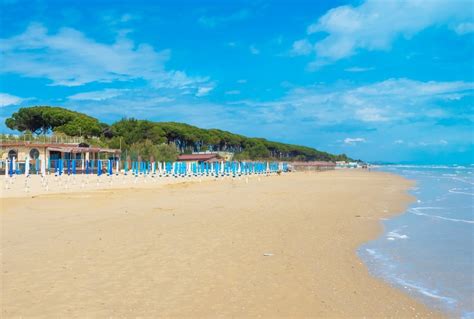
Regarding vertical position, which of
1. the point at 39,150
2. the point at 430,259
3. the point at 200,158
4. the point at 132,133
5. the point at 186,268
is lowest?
the point at 430,259

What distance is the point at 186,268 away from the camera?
Answer: 628 centimetres

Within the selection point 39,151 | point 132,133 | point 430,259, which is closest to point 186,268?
point 430,259

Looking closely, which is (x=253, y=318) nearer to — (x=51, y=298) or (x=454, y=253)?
(x=51, y=298)

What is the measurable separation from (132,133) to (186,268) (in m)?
68.1

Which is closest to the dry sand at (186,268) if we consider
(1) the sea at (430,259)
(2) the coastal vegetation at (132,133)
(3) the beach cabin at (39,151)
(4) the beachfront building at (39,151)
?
(1) the sea at (430,259)

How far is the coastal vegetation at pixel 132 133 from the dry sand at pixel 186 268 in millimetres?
43465

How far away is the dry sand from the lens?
4.70 metres

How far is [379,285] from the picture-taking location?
5840 mm

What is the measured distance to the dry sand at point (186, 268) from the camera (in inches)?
185

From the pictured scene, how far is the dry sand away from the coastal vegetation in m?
43.5

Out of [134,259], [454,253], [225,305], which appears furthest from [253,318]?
[454,253]

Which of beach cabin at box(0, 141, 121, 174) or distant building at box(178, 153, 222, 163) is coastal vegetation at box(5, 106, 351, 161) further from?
beach cabin at box(0, 141, 121, 174)

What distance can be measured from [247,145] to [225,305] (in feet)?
361

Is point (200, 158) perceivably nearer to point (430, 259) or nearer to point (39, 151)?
point (39, 151)
